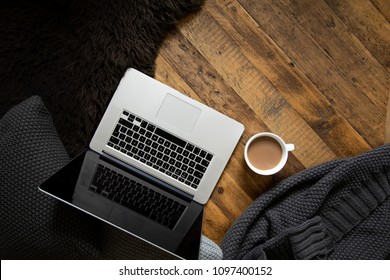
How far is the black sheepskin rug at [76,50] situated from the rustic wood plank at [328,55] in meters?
0.22

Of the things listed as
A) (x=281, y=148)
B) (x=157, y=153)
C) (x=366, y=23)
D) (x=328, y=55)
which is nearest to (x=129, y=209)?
(x=157, y=153)

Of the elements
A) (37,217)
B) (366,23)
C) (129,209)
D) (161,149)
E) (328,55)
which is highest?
(366,23)

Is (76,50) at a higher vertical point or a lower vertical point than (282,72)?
lower

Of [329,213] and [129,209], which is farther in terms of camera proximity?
[329,213]

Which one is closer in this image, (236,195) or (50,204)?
(50,204)

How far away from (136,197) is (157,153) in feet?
0.41

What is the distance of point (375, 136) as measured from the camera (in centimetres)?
126

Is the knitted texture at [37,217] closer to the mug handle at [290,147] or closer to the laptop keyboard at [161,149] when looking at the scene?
the laptop keyboard at [161,149]

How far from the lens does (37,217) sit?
1090 mm

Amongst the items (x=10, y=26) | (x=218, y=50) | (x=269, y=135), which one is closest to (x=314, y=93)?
(x=269, y=135)

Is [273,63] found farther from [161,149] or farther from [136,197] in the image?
[136,197]

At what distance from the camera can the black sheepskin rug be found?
1230 millimetres
